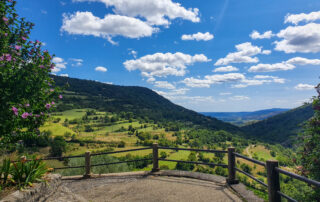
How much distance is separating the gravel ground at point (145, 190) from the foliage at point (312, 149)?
3.68 meters

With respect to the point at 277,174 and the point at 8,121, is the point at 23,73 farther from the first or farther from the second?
the point at 277,174

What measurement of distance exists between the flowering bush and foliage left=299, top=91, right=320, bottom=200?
9.71 m

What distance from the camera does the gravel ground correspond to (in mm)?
5750

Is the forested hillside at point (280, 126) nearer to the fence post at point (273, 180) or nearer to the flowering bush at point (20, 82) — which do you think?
the fence post at point (273, 180)

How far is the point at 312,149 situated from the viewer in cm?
781

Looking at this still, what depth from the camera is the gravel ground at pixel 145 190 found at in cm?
575

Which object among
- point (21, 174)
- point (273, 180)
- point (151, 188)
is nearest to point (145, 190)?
point (151, 188)

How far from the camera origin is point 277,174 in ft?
13.9

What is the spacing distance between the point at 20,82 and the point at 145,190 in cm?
514

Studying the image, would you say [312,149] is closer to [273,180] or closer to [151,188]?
[273,180]

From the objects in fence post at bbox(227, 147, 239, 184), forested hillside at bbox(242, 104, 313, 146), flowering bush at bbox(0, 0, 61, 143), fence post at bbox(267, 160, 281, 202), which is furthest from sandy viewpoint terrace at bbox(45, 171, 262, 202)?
forested hillside at bbox(242, 104, 313, 146)

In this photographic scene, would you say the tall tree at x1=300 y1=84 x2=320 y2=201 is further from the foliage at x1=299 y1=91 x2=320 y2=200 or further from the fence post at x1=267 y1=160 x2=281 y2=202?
the fence post at x1=267 y1=160 x2=281 y2=202

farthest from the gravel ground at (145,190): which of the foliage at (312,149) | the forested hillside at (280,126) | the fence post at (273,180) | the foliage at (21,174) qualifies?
the forested hillside at (280,126)

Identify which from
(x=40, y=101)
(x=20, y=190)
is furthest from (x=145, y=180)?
(x=40, y=101)
